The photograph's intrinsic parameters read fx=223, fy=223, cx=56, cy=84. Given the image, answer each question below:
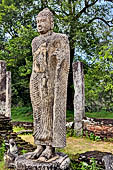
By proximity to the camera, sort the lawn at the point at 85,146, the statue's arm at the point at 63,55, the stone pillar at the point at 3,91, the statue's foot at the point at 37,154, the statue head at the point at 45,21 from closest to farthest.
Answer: the statue's foot at the point at 37,154 < the statue's arm at the point at 63,55 < the statue head at the point at 45,21 < the lawn at the point at 85,146 < the stone pillar at the point at 3,91

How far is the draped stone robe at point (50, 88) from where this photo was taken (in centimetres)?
382

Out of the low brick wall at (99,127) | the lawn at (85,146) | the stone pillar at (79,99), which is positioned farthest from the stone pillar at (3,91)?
the low brick wall at (99,127)

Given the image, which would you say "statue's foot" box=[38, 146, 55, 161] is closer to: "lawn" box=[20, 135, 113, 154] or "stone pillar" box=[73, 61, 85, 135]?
"lawn" box=[20, 135, 113, 154]

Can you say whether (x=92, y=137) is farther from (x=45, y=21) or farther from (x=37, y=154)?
(x=45, y=21)

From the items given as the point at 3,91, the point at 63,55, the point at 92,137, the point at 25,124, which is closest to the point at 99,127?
the point at 92,137

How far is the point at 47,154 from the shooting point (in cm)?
374

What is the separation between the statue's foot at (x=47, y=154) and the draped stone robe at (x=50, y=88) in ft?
0.33

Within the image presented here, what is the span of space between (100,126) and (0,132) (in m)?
3.89

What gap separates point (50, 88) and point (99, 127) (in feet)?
18.3

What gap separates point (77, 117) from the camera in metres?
9.53

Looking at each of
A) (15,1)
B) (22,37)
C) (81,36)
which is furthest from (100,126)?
(15,1)

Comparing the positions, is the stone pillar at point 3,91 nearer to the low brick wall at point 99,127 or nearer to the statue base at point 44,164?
the low brick wall at point 99,127

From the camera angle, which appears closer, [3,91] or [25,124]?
[3,91]

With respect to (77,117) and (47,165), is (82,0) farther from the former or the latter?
(47,165)
